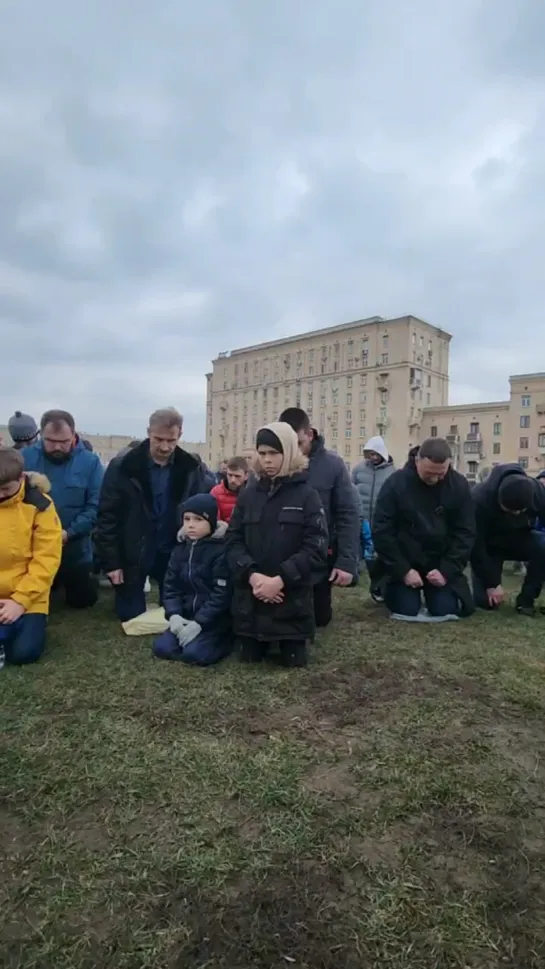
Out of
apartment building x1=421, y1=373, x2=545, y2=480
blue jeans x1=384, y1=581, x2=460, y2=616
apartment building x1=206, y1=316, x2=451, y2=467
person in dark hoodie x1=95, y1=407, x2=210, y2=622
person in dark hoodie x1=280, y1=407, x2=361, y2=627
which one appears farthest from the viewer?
apartment building x1=206, y1=316, x2=451, y2=467

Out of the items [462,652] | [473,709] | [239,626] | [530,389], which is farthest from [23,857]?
[530,389]

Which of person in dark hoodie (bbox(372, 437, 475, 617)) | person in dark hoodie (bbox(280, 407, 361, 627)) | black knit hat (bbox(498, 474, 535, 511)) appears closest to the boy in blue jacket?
person in dark hoodie (bbox(280, 407, 361, 627))

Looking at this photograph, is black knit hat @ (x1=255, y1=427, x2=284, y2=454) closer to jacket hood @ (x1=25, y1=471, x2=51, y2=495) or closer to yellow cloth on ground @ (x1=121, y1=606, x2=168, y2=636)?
jacket hood @ (x1=25, y1=471, x2=51, y2=495)

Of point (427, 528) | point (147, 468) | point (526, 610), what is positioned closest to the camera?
point (147, 468)

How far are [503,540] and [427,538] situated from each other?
0.97m

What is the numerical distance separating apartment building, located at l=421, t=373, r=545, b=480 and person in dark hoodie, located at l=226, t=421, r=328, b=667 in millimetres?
57525

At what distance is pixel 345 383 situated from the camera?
81.6m

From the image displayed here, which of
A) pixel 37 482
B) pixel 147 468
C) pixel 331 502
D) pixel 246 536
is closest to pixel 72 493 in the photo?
pixel 147 468

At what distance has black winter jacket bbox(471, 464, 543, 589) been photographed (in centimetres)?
553

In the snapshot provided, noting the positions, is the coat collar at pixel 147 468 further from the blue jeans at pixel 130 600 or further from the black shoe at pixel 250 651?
the black shoe at pixel 250 651

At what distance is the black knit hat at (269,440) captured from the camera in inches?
147

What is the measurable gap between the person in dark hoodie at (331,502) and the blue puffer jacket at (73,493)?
1893 millimetres

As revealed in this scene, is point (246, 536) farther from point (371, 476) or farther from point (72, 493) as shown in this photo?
point (371, 476)

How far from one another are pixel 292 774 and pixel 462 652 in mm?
2122
